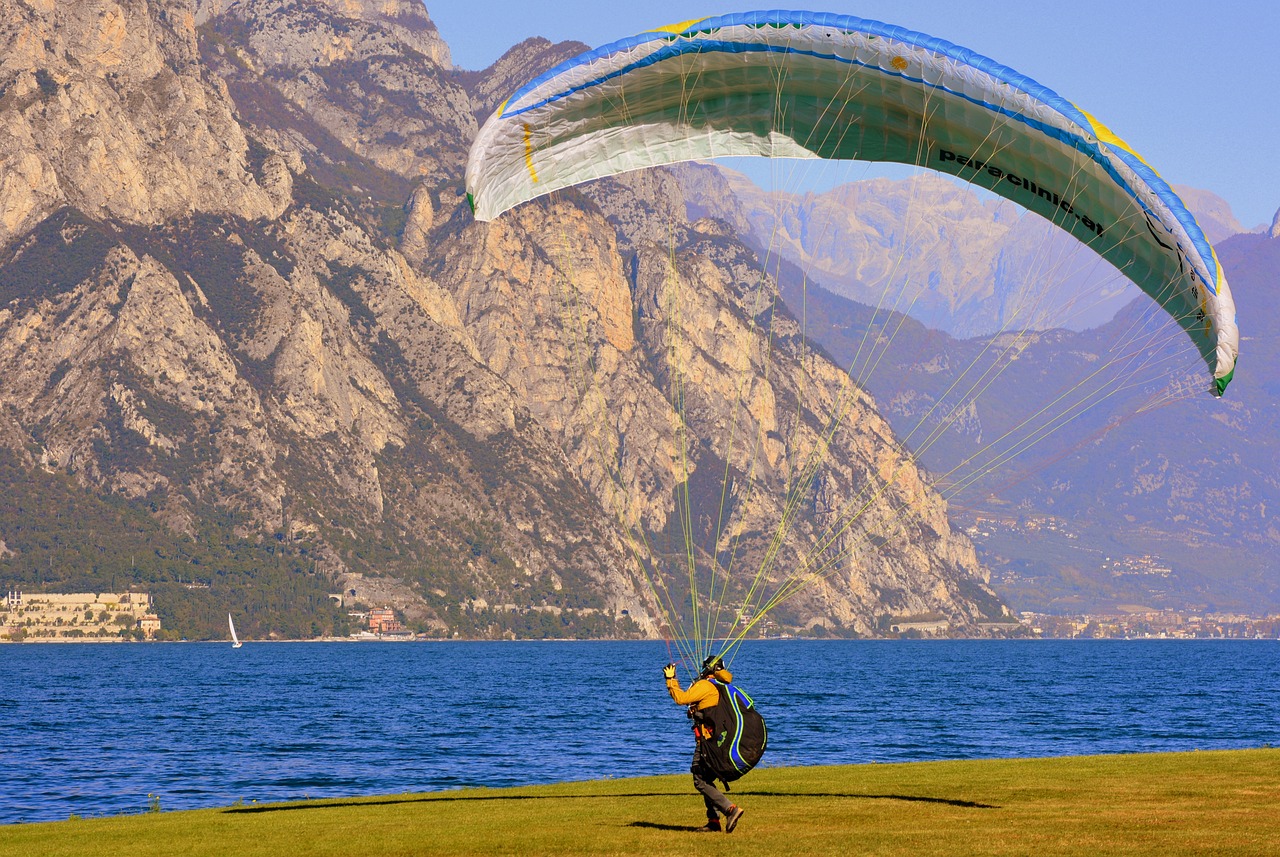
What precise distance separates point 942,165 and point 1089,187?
3.22 m

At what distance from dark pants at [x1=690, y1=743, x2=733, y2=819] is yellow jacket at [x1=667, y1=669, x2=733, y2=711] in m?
0.49

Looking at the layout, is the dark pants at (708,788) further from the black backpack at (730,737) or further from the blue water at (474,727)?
the blue water at (474,727)

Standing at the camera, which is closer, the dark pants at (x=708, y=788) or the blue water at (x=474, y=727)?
the dark pants at (x=708, y=788)

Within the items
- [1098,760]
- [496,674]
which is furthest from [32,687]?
[1098,760]

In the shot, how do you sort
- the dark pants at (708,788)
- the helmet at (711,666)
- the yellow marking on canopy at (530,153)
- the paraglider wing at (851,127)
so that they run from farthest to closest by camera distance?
the yellow marking on canopy at (530,153)
the paraglider wing at (851,127)
the helmet at (711,666)
the dark pants at (708,788)

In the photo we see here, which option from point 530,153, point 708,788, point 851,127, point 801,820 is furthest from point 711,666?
point 851,127

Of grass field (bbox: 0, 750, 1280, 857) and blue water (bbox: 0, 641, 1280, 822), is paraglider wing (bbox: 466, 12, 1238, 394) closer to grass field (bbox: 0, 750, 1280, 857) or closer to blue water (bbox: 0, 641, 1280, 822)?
grass field (bbox: 0, 750, 1280, 857)

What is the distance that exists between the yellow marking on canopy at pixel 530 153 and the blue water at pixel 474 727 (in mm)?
10236

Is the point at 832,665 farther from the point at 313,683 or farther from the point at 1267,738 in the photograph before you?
the point at 1267,738

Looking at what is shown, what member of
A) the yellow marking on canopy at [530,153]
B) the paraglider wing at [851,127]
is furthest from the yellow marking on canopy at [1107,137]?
the yellow marking on canopy at [530,153]

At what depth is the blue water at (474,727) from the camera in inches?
1960

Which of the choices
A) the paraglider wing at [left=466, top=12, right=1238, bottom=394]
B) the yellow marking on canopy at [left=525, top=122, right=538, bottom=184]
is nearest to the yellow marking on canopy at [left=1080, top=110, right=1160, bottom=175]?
the paraglider wing at [left=466, top=12, right=1238, bottom=394]

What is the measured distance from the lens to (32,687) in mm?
126188

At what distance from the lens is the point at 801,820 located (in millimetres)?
A: 17234
